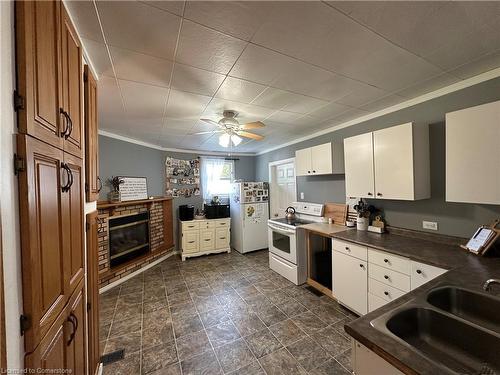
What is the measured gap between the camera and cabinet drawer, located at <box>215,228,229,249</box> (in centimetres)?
457

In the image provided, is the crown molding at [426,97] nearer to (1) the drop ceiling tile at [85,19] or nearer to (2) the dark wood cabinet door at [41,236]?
(1) the drop ceiling tile at [85,19]

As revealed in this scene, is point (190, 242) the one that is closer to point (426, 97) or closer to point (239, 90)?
point (239, 90)

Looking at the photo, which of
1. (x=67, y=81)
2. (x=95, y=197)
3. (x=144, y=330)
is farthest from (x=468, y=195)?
(x=144, y=330)

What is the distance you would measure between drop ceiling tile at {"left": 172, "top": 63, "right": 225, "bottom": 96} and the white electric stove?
2206 millimetres

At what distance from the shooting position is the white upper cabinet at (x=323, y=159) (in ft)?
9.78

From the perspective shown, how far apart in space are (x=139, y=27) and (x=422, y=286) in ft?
7.47

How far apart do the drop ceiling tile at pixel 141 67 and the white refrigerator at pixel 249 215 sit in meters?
2.92

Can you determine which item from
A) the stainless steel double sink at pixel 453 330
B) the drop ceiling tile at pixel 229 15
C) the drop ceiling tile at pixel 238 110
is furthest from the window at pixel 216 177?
the stainless steel double sink at pixel 453 330

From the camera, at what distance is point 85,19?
1.12m

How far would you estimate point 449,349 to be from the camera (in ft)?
3.05

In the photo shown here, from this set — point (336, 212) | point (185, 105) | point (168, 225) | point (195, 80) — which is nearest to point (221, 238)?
point (168, 225)

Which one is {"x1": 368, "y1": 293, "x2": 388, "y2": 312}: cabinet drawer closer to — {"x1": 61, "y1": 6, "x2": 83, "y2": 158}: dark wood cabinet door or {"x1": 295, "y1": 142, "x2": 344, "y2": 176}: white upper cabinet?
{"x1": 295, "y1": 142, "x2": 344, "y2": 176}: white upper cabinet

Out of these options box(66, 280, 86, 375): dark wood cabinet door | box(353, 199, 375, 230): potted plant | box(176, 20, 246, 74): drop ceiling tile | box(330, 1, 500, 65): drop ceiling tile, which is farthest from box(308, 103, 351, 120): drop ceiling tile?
box(66, 280, 86, 375): dark wood cabinet door

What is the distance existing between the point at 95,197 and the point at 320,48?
1960 mm
